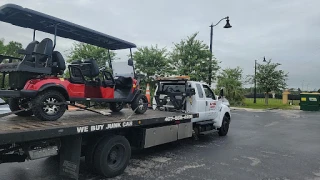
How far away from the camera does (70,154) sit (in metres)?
4.98

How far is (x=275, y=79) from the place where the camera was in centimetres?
2903

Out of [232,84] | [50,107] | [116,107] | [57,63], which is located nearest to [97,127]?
[50,107]

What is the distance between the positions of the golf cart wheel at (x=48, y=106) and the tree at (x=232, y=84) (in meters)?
23.2

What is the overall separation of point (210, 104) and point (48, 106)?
5826 mm

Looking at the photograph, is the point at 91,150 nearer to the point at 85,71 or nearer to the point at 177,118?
the point at 85,71

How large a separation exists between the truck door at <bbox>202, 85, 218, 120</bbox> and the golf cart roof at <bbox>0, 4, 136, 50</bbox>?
352 cm

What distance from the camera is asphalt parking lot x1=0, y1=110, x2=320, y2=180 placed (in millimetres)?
5746

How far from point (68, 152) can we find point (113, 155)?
1021mm

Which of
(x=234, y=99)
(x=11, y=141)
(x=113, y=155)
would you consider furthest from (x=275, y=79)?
(x=11, y=141)

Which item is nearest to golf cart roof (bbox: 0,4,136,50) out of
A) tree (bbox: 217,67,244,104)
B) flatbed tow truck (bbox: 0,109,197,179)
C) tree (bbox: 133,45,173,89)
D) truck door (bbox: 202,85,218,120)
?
flatbed tow truck (bbox: 0,109,197,179)

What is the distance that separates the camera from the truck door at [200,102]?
9.20 meters

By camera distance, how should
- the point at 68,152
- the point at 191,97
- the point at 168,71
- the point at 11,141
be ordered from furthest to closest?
the point at 168,71, the point at 191,97, the point at 68,152, the point at 11,141

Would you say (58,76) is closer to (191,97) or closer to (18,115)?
(18,115)

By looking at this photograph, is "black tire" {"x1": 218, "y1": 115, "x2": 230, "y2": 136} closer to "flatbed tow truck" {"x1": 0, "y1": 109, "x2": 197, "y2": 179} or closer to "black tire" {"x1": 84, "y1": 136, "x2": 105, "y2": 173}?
"flatbed tow truck" {"x1": 0, "y1": 109, "x2": 197, "y2": 179}
